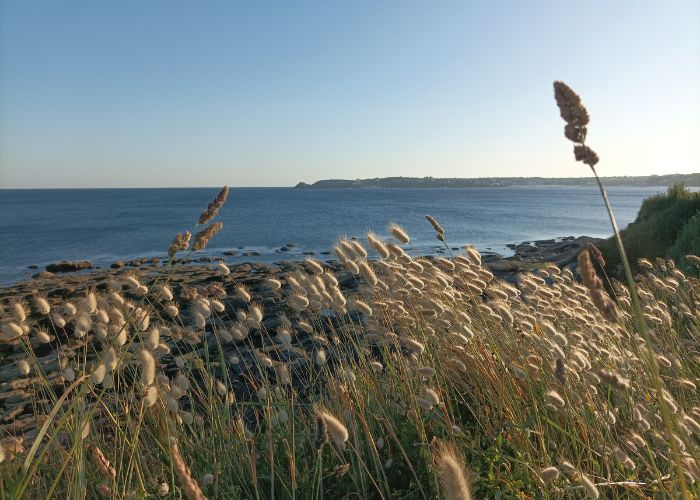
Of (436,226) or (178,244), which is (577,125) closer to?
(178,244)

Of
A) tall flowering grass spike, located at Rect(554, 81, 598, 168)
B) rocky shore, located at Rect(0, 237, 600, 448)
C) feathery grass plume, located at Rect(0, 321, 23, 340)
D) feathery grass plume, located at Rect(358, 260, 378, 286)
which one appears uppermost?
tall flowering grass spike, located at Rect(554, 81, 598, 168)

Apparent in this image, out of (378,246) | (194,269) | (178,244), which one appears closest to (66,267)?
(194,269)

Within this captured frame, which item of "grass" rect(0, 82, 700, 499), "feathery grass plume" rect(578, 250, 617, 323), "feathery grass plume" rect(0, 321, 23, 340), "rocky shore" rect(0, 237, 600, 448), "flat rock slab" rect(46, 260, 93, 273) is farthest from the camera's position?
"flat rock slab" rect(46, 260, 93, 273)

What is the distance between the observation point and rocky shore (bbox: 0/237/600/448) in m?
4.13

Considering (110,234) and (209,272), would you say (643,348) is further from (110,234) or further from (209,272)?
(110,234)

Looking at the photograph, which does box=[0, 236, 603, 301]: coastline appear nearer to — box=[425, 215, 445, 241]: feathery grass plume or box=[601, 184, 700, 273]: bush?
box=[601, 184, 700, 273]: bush

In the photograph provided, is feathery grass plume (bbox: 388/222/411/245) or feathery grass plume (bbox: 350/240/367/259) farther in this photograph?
feathery grass plume (bbox: 388/222/411/245)

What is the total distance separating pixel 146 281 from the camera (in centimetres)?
1287

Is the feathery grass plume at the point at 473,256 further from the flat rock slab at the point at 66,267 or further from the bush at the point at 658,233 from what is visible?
the flat rock slab at the point at 66,267

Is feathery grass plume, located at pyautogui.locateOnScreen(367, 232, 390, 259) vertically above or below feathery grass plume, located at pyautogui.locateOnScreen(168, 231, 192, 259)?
below

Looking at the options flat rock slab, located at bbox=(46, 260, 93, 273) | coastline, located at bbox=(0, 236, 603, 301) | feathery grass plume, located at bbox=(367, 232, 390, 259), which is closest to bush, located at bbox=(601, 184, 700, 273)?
coastline, located at bbox=(0, 236, 603, 301)

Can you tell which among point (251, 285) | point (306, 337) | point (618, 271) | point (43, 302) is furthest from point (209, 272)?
point (43, 302)

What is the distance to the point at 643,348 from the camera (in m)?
3.56

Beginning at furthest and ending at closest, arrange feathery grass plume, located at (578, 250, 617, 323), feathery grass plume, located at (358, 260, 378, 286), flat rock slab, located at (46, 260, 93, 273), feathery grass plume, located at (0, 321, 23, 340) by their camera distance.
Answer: flat rock slab, located at (46, 260, 93, 273)
feathery grass plume, located at (358, 260, 378, 286)
feathery grass plume, located at (0, 321, 23, 340)
feathery grass plume, located at (578, 250, 617, 323)
